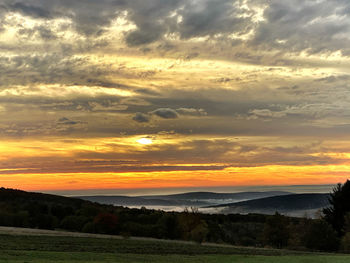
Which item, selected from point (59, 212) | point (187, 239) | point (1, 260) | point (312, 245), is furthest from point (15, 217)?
point (1, 260)

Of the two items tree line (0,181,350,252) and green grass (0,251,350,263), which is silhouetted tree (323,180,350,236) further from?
green grass (0,251,350,263)

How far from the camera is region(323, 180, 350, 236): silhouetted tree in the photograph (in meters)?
105

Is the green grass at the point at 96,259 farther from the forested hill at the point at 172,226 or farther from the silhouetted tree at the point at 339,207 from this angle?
the silhouetted tree at the point at 339,207

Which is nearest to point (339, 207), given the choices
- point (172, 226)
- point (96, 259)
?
point (172, 226)

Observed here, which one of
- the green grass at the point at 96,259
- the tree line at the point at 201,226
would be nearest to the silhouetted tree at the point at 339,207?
the tree line at the point at 201,226

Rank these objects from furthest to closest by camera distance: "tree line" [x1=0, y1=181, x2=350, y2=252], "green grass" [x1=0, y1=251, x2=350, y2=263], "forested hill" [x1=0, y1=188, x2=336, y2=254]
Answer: "forested hill" [x1=0, y1=188, x2=336, y2=254] < "tree line" [x1=0, y1=181, x2=350, y2=252] < "green grass" [x1=0, y1=251, x2=350, y2=263]

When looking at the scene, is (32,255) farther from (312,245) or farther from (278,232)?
(278,232)

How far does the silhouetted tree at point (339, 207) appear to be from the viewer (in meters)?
105

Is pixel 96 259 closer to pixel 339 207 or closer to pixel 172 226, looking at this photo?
pixel 172 226

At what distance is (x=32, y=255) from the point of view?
4841cm

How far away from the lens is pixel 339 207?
10631 cm

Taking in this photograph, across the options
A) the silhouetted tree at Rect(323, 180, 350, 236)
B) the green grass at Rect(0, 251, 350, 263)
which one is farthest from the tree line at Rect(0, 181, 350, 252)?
the green grass at Rect(0, 251, 350, 263)

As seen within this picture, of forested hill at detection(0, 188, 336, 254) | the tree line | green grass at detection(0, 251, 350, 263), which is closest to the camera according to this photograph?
green grass at detection(0, 251, 350, 263)

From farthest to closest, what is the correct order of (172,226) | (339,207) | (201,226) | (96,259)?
(172,226)
(339,207)
(201,226)
(96,259)
